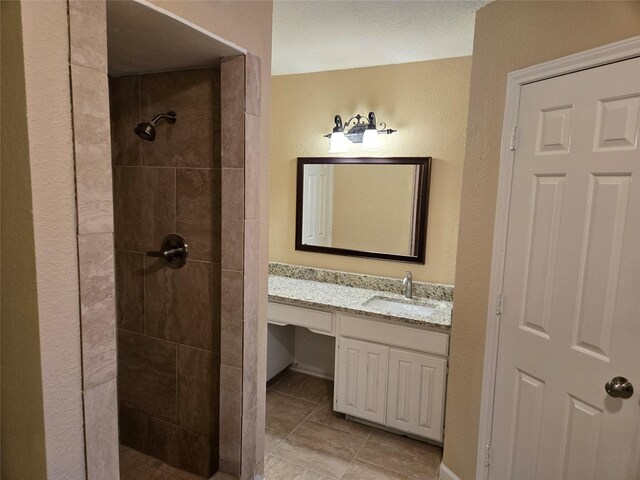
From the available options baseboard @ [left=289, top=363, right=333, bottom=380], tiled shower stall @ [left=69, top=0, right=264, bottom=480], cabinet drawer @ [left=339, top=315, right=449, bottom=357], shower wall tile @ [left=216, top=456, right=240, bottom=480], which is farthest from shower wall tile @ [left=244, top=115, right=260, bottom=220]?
baseboard @ [left=289, top=363, right=333, bottom=380]

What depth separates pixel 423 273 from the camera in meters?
2.79

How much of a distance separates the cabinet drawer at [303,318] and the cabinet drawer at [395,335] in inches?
3.8

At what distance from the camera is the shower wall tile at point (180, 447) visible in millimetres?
1719

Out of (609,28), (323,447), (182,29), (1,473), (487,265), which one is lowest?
(323,447)

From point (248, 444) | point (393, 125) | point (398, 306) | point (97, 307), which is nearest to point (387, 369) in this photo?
point (398, 306)

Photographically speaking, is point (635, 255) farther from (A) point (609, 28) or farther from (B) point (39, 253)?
(B) point (39, 253)

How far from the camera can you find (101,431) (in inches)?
36.9

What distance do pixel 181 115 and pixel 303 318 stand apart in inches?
61.3

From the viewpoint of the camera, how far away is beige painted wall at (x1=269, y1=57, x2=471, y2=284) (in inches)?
103

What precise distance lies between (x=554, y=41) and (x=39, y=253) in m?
1.80

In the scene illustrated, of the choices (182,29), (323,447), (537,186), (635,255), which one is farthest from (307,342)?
(182,29)

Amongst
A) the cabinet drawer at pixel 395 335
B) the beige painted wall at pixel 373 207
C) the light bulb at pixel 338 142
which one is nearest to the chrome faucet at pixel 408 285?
the beige painted wall at pixel 373 207

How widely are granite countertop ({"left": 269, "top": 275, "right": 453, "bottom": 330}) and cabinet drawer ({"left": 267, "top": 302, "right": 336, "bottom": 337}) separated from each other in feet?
0.17

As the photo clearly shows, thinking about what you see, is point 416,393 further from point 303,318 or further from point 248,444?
point 248,444
